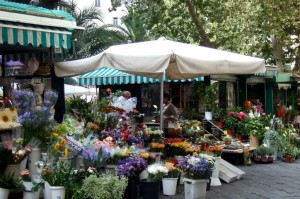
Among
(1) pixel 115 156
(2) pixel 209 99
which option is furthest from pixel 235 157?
(1) pixel 115 156

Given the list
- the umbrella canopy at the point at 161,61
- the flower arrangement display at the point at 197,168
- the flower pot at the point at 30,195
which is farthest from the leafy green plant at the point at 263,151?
the flower pot at the point at 30,195

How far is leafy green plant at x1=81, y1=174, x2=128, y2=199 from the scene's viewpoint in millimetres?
4992

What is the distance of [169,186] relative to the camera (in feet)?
21.2

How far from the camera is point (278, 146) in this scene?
36.4ft

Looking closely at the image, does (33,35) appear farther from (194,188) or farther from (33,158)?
(194,188)

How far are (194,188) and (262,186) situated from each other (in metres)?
2.04

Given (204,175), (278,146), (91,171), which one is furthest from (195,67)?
(278,146)

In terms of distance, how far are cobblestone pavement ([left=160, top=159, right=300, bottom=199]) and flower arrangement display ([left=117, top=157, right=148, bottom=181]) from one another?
2.53 feet

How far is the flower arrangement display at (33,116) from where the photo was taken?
564cm

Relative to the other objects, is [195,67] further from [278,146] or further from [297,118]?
[297,118]

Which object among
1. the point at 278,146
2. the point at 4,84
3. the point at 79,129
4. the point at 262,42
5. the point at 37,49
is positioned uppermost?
the point at 262,42

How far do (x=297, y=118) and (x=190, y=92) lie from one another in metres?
5.78

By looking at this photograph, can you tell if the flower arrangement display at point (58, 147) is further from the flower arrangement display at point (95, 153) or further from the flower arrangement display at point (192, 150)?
the flower arrangement display at point (192, 150)

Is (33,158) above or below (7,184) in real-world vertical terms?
above
